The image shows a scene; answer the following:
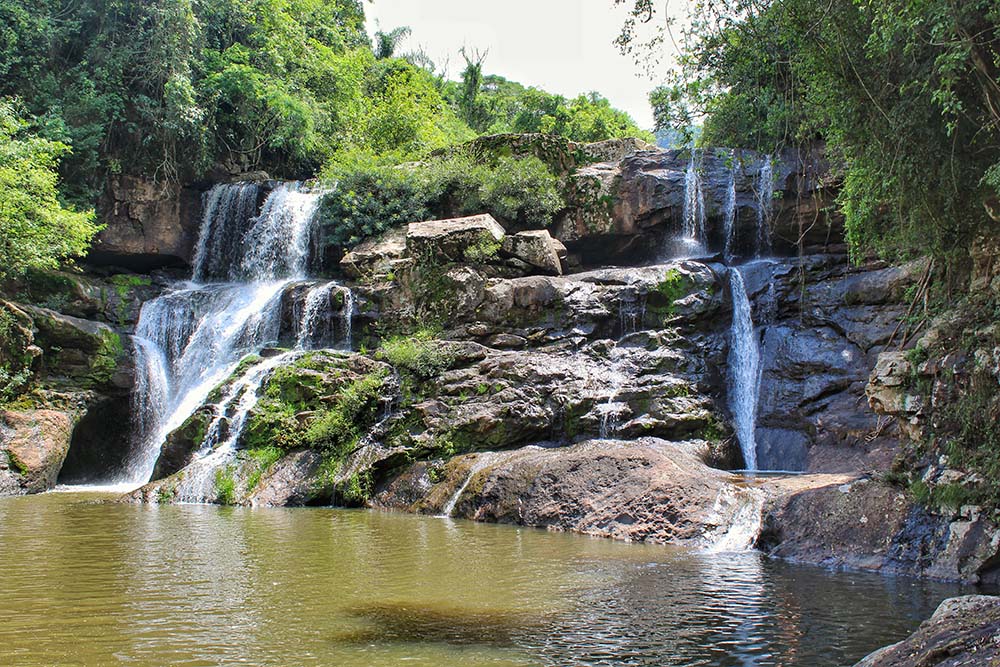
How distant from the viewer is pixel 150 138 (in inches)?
902

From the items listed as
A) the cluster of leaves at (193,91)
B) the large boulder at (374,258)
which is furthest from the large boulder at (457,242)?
the cluster of leaves at (193,91)

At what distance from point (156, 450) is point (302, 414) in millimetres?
4556

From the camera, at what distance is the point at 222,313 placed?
1916cm

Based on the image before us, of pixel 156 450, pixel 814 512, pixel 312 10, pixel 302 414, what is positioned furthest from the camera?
pixel 312 10

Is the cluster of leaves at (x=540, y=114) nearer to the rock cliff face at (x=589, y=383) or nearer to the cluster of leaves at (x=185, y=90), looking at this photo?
the cluster of leaves at (x=185, y=90)

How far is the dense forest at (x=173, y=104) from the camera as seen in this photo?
20297 millimetres

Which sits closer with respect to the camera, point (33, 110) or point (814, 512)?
point (814, 512)

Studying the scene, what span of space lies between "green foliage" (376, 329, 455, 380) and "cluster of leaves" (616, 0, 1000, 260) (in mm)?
7113

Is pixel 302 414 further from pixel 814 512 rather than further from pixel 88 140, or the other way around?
pixel 88 140

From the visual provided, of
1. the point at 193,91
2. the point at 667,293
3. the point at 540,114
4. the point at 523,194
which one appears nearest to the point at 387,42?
the point at 540,114

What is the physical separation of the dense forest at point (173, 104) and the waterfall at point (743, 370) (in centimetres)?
1031

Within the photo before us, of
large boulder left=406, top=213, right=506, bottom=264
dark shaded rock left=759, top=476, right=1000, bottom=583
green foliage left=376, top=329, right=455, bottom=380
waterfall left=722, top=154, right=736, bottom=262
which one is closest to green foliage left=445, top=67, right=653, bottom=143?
waterfall left=722, top=154, right=736, bottom=262

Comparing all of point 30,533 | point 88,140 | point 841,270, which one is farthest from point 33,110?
point 841,270

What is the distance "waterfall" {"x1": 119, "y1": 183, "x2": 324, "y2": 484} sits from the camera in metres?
17.0
